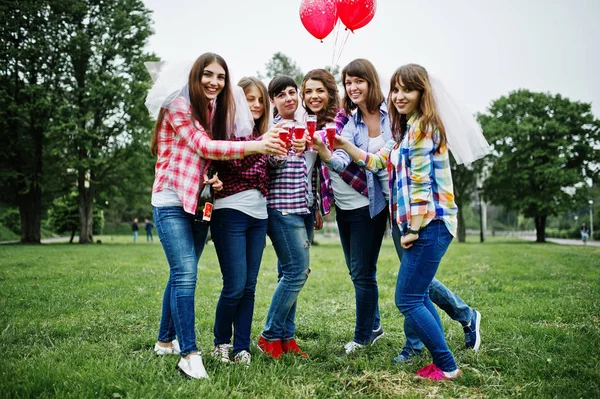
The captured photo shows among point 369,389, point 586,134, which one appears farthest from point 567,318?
point 586,134

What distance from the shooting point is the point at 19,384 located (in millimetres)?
2898

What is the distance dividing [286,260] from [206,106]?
1.38m

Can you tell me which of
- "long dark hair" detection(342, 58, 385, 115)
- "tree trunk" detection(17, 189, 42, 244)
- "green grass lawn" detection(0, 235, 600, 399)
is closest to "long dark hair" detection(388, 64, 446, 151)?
"long dark hair" detection(342, 58, 385, 115)

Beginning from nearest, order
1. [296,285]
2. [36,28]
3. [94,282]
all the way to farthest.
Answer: [296,285] → [94,282] → [36,28]

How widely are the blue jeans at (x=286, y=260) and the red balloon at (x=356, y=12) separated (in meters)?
2.55

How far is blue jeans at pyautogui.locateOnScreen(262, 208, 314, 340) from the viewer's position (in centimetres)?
370

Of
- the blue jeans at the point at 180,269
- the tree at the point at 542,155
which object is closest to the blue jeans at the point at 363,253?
the blue jeans at the point at 180,269

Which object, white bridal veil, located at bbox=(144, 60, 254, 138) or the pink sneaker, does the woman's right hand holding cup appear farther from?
the pink sneaker

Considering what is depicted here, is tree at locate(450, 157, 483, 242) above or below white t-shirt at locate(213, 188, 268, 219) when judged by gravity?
above

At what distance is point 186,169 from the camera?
3.24m

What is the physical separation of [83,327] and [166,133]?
8.63 feet

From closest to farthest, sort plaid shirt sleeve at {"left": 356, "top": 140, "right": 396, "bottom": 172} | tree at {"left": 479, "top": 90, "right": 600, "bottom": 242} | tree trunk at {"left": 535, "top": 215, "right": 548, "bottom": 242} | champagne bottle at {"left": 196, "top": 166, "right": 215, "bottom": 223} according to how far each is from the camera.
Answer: champagne bottle at {"left": 196, "top": 166, "right": 215, "bottom": 223} < plaid shirt sleeve at {"left": 356, "top": 140, "right": 396, "bottom": 172} < tree at {"left": 479, "top": 90, "right": 600, "bottom": 242} < tree trunk at {"left": 535, "top": 215, "right": 548, "bottom": 242}

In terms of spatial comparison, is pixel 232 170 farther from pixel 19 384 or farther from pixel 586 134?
pixel 586 134

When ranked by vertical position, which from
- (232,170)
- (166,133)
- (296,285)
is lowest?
(296,285)
